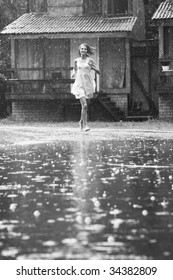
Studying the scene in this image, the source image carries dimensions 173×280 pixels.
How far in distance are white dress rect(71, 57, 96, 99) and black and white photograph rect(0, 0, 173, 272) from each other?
3 cm

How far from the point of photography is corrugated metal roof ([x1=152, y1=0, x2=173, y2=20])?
112ft

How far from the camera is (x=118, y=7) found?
38969mm

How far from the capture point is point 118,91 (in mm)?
37188

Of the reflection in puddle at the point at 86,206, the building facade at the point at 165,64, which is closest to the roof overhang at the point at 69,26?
the building facade at the point at 165,64

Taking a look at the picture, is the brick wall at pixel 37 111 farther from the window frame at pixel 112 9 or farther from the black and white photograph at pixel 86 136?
the window frame at pixel 112 9

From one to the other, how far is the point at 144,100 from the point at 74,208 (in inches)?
1209

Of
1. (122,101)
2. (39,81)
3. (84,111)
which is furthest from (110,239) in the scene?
(39,81)

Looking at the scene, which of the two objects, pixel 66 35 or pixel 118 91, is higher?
pixel 66 35

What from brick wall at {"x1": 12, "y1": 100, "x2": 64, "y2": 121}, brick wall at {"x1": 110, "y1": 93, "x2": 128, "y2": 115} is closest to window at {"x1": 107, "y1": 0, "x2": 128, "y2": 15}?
brick wall at {"x1": 110, "y1": 93, "x2": 128, "y2": 115}

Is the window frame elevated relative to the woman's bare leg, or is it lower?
elevated

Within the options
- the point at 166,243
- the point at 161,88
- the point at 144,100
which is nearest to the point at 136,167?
the point at 166,243

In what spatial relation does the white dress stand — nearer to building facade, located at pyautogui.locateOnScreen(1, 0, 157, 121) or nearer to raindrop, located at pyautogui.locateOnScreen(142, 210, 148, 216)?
building facade, located at pyautogui.locateOnScreen(1, 0, 157, 121)

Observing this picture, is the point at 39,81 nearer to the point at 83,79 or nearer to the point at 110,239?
the point at 83,79

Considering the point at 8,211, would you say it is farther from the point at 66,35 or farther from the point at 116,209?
the point at 66,35
